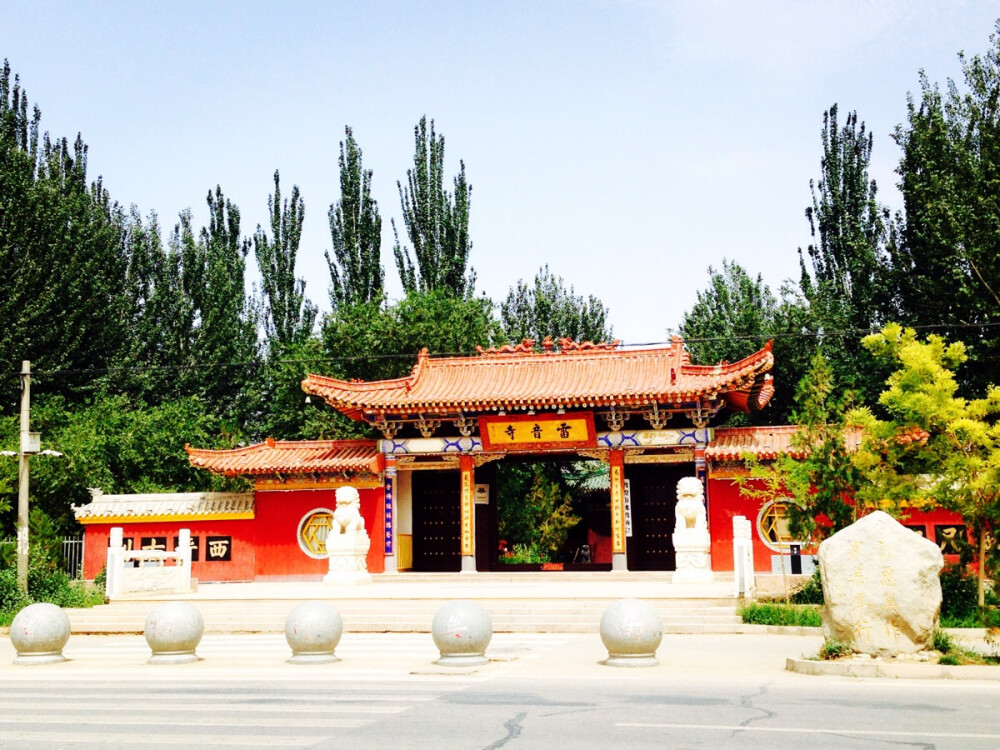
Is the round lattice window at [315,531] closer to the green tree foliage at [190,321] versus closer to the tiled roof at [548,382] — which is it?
the tiled roof at [548,382]

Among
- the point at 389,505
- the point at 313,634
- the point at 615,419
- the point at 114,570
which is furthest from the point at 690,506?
the point at 114,570

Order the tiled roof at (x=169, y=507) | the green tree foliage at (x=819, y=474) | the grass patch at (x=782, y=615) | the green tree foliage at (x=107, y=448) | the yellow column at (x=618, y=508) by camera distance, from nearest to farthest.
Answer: the grass patch at (x=782, y=615) < the green tree foliage at (x=819, y=474) < the yellow column at (x=618, y=508) < the tiled roof at (x=169, y=507) < the green tree foliage at (x=107, y=448)

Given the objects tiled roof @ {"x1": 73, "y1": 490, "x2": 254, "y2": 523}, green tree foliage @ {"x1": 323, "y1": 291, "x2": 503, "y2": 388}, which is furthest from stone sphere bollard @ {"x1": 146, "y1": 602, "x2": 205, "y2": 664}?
green tree foliage @ {"x1": 323, "y1": 291, "x2": 503, "y2": 388}

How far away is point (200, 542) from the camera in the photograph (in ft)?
78.9

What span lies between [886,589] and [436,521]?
15.6 meters

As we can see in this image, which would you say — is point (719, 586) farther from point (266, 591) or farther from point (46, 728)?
point (46, 728)

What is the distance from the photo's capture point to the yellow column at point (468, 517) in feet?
74.3

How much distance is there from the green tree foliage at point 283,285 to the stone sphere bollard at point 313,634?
2268cm

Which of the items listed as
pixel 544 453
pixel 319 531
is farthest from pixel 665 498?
pixel 319 531

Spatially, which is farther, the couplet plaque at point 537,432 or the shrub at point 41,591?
the couplet plaque at point 537,432

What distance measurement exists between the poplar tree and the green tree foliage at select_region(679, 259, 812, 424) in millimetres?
9819

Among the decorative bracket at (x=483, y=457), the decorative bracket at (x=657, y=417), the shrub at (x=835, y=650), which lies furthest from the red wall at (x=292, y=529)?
the shrub at (x=835, y=650)

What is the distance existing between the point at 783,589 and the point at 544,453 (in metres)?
7.44

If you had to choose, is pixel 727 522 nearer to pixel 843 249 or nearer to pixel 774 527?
pixel 774 527
